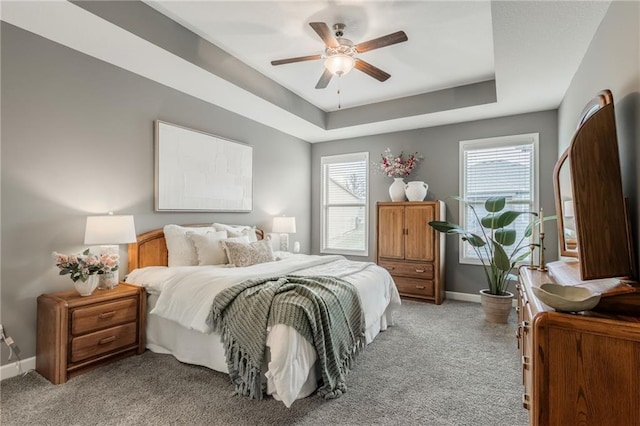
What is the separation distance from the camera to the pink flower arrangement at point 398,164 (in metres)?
4.97

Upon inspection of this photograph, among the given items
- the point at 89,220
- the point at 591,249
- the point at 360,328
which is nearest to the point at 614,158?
the point at 591,249

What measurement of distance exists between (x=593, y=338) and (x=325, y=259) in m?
2.69

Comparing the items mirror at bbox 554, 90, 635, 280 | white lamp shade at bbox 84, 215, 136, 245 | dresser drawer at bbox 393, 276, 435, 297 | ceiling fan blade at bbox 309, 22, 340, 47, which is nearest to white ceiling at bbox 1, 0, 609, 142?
ceiling fan blade at bbox 309, 22, 340, 47

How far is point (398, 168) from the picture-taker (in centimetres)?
501

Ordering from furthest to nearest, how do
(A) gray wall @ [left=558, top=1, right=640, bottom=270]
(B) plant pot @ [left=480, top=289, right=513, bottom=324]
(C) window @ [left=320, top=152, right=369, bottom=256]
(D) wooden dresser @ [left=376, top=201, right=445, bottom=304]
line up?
1. (C) window @ [left=320, top=152, right=369, bottom=256]
2. (D) wooden dresser @ [left=376, top=201, right=445, bottom=304]
3. (B) plant pot @ [left=480, top=289, right=513, bottom=324]
4. (A) gray wall @ [left=558, top=1, right=640, bottom=270]

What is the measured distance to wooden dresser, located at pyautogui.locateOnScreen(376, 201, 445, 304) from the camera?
447cm

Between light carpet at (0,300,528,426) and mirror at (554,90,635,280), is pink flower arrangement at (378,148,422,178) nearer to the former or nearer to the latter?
light carpet at (0,300,528,426)

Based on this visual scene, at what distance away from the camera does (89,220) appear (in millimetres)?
2701

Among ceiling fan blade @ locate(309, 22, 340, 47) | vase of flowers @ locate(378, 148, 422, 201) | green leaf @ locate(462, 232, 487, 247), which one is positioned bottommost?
green leaf @ locate(462, 232, 487, 247)

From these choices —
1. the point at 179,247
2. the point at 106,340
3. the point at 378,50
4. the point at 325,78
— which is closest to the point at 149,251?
the point at 179,247

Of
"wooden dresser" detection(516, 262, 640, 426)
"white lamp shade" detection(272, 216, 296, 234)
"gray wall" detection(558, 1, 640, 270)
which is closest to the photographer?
"wooden dresser" detection(516, 262, 640, 426)

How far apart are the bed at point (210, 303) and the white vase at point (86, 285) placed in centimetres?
42

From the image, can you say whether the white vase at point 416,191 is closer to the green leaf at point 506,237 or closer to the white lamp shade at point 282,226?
the green leaf at point 506,237

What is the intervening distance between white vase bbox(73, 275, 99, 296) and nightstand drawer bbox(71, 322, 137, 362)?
32 cm
